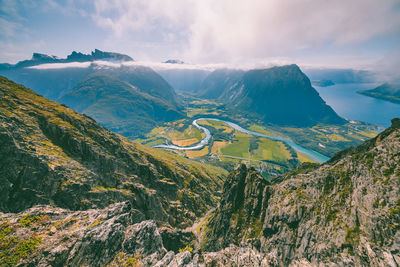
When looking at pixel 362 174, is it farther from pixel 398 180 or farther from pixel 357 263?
pixel 357 263

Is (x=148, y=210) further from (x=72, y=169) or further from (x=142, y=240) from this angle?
(x=142, y=240)

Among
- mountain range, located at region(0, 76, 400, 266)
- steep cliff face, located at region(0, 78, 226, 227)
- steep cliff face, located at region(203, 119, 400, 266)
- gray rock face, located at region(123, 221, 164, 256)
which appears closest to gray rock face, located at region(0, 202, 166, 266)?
gray rock face, located at region(123, 221, 164, 256)

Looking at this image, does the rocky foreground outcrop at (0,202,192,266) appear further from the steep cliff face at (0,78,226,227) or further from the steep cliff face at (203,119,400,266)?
the steep cliff face at (203,119,400,266)

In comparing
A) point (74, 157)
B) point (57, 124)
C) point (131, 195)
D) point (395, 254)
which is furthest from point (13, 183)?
point (395, 254)

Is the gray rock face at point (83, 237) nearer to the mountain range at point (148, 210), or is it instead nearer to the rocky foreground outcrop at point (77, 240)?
the rocky foreground outcrop at point (77, 240)

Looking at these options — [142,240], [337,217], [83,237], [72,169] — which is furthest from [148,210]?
[337,217]

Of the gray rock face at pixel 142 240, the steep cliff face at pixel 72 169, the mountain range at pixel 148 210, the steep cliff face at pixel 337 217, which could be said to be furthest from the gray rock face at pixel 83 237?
the steep cliff face at pixel 337 217
